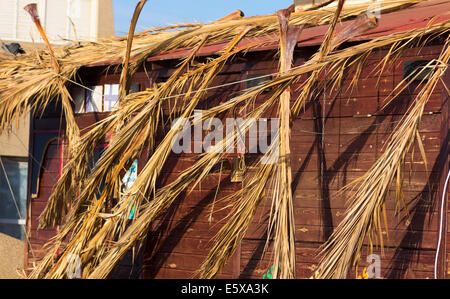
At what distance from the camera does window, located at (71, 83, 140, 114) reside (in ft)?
25.8

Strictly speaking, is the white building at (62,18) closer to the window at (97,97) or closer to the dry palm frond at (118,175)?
the window at (97,97)

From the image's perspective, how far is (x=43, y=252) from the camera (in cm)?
836

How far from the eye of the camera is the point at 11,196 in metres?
12.1

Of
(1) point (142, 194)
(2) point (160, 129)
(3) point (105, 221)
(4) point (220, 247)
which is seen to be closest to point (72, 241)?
(3) point (105, 221)

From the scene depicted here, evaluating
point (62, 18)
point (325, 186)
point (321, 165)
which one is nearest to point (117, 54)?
point (321, 165)

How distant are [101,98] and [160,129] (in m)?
1.17

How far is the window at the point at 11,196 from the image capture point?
12109 mm

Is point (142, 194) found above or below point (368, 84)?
below

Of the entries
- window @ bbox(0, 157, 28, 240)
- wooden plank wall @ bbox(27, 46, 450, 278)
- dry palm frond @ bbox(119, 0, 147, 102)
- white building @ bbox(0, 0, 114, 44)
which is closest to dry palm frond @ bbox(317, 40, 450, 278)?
wooden plank wall @ bbox(27, 46, 450, 278)

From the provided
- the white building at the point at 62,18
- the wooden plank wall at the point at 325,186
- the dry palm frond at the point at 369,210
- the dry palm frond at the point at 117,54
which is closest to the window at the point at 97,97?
the dry palm frond at the point at 117,54

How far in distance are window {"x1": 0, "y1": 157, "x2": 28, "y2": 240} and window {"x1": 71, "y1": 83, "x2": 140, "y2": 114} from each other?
4.69 m

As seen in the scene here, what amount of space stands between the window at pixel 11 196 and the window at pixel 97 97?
4.69 m
